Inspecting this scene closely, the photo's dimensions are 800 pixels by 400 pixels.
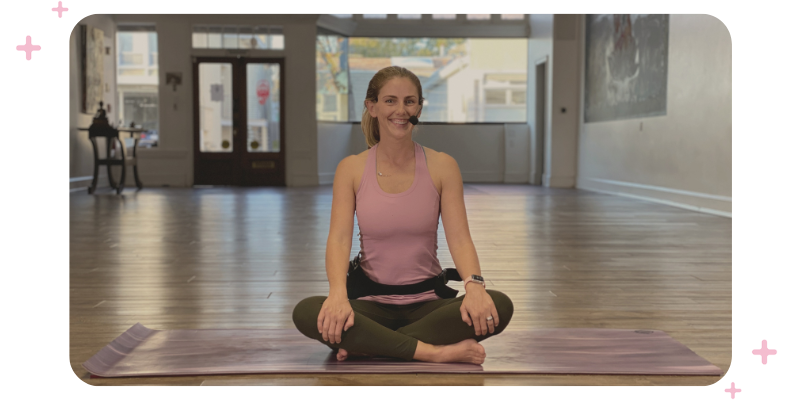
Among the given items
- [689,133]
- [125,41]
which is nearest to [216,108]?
[125,41]

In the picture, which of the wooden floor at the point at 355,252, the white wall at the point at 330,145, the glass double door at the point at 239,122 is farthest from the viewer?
the white wall at the point at 330,145

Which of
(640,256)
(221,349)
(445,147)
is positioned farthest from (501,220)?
(445,147)

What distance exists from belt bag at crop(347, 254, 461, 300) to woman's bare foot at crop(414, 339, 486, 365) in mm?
187

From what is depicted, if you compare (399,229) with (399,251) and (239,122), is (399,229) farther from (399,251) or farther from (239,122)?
(239,122)

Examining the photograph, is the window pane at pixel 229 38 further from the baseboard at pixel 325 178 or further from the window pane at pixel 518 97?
the window pane at pixel 518 97

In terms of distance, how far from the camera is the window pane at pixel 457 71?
1341 cm

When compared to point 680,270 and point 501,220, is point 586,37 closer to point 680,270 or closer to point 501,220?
point 501,220

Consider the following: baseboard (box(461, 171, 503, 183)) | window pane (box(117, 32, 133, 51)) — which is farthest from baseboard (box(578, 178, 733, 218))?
window pane (box(117, 32, 133, 51))

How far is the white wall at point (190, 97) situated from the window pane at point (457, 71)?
130cm

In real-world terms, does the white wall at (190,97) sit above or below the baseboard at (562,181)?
above

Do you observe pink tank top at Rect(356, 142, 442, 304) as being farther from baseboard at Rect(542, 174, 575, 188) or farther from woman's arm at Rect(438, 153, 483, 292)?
baseboard at Rect(542, 174, 575, 188)

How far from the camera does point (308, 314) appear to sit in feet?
6.52

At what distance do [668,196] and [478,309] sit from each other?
6999 mm
